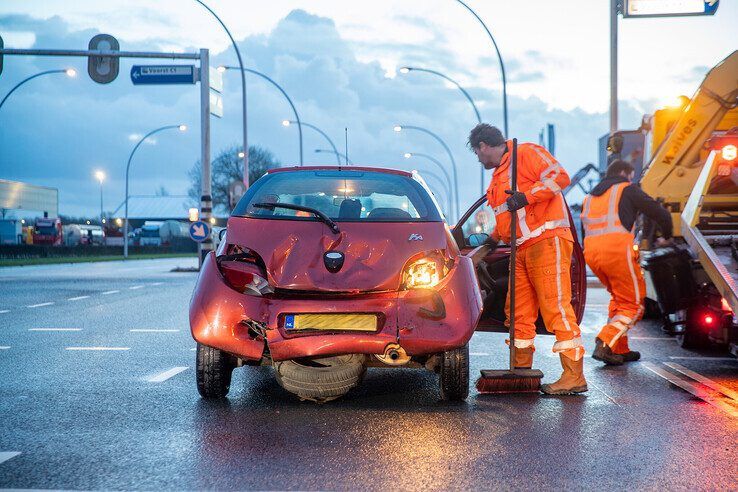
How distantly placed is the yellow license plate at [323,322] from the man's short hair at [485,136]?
213 cm

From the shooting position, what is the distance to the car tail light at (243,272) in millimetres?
5828

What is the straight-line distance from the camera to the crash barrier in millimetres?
45616

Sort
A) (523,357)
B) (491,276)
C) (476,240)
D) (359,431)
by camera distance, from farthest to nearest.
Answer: (491,276) < (476,240) < (523,357) < (359,431)

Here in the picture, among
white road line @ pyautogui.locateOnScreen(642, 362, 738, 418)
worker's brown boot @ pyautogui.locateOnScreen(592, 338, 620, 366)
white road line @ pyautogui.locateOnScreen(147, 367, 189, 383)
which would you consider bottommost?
white road line @ pyautogui.locateOnScreen(642, 362, 738, 418)

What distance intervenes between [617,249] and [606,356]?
3.05 ft

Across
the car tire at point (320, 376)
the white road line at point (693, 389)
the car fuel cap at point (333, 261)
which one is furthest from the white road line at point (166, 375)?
the white road line at point (693, 389)

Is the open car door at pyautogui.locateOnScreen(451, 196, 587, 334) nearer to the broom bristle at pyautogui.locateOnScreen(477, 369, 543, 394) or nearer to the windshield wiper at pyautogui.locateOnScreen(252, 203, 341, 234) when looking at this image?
the broom bristle at pyautogui.locateOnScreen(477, 369, 543, 394)

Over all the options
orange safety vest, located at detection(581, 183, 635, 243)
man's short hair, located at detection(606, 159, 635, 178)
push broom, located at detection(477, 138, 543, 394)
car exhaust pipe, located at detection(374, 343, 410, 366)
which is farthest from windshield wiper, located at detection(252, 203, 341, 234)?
man's short hair, located at detection(606, 159, 635, 178)

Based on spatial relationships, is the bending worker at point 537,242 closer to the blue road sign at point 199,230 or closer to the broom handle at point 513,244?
the broom handle at point 513,244

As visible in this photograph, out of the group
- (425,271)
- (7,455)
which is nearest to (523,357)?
(425,271)

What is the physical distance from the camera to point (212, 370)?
6.20 metres

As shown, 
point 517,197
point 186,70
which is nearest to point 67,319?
point 517,197

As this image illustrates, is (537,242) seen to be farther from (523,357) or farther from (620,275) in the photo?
(620,275)

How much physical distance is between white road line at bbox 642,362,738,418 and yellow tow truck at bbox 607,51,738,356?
663mm
